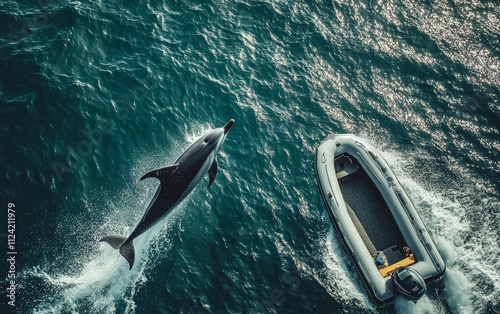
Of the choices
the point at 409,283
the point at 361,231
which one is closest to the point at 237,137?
the point at 361,231

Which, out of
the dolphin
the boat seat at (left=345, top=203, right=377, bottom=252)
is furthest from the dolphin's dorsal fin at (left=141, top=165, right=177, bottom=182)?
the boat seat at (left=345, top=203, right=377, bottom=252)

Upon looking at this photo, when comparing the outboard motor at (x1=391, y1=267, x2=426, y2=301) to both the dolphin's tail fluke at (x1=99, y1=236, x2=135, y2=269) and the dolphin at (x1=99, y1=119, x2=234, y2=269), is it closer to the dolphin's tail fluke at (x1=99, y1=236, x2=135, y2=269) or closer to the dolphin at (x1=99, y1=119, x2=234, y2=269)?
the dolphin at (x1=99, y1=119, x2=234, y2=269)

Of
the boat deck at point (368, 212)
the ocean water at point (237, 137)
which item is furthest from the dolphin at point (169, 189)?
the boat deck at point (368, 212)

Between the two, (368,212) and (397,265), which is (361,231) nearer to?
(368,212)

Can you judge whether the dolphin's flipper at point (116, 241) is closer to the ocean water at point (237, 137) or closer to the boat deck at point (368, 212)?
→ the ocean water at point (237, 137)

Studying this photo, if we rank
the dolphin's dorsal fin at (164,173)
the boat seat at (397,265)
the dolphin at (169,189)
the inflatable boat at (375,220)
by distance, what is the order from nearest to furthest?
the dolphin's dorsal fin at (164,173) → the dolphin at (169,189) → the inflatable boat at (375,220) → the boat seat at (397,265)

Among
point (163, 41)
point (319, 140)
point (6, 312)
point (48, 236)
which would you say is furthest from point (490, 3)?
point (6, 312)

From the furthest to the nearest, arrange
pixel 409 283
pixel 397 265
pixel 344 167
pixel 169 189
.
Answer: pixel 344 167 < pixel 397 265 < pixel 409 283 < pixel 169 189
